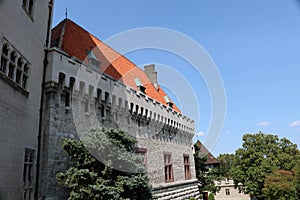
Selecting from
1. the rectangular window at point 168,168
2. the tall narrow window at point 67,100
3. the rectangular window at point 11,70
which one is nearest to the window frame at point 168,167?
the rectangular window at point 168,168

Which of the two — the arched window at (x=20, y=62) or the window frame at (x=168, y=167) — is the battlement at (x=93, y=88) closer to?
the arched window at (x=20, y=62)

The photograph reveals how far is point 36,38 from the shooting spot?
36.4 feet

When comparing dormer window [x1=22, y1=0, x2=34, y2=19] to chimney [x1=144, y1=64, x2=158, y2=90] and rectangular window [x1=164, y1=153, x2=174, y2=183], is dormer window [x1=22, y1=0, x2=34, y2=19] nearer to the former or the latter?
rectangular window [x1=164, y1=153, x2=174, y2=183]

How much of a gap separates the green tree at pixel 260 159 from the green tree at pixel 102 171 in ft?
80.2

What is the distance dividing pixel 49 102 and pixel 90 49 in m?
6.48

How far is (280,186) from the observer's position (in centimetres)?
2623

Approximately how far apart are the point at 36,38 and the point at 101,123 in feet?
17.6

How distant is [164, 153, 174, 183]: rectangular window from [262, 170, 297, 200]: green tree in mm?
13237

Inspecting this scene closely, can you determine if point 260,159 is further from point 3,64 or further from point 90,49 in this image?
point 3,64

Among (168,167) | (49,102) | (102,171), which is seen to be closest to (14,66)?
(49,102)

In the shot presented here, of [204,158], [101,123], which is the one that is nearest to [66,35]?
[101,123]

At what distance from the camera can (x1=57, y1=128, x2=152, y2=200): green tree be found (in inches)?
385

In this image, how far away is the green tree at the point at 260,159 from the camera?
30891mm

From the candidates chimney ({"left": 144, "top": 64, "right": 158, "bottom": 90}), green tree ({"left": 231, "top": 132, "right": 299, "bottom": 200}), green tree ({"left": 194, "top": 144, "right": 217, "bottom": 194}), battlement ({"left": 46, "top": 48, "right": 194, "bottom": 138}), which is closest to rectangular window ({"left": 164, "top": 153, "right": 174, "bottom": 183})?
battlement ({"left": 46, "top": 48, "right": 194, "bottom": 138})
